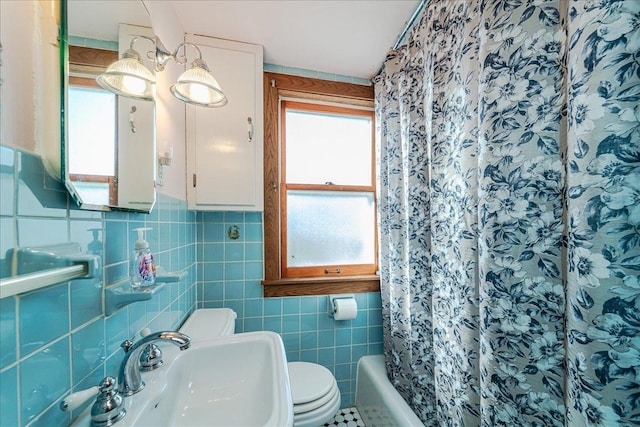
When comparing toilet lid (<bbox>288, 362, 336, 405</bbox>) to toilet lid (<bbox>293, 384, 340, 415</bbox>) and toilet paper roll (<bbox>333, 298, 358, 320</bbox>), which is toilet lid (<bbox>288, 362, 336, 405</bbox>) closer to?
toilet lid (<bbox>293, 384, 340, 415</bbox>)

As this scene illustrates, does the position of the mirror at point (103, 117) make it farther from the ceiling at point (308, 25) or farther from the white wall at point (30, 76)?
the ceiling at point (308, 25)

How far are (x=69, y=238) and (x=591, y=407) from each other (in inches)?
46.5

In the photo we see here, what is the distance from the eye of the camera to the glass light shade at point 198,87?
0.89m

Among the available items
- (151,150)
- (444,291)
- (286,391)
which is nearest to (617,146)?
(444,291)

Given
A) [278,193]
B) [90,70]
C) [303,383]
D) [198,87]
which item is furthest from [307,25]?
[303,383]

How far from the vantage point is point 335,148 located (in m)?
1.77

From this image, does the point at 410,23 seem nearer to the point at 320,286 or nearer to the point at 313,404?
the point at 320,286

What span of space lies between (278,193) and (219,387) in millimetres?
1066

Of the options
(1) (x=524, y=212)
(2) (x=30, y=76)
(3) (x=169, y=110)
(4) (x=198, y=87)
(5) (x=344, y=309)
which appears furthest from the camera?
(5) (x=344, y=309)

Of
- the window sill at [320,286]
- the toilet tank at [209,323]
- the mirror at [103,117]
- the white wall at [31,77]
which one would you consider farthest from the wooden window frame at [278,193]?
the white wall at [31,77]

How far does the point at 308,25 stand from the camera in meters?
1.28

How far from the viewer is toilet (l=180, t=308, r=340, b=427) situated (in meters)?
1.10

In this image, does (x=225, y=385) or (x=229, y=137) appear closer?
(x=225, y=385)

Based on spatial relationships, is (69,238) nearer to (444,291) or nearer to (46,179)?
(46,179)
